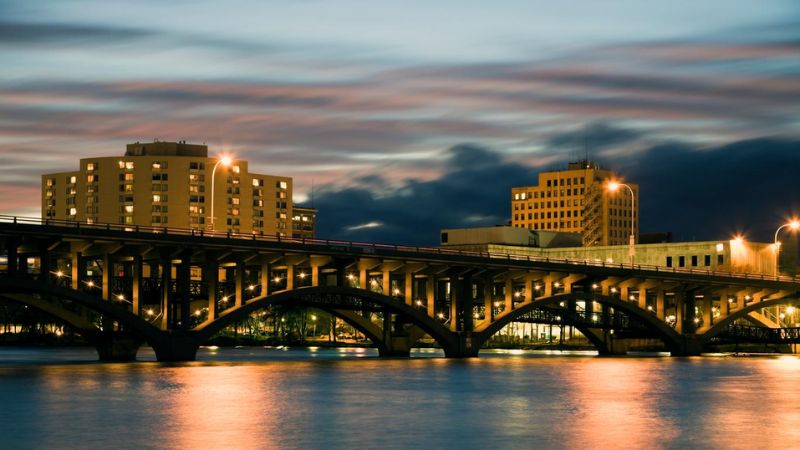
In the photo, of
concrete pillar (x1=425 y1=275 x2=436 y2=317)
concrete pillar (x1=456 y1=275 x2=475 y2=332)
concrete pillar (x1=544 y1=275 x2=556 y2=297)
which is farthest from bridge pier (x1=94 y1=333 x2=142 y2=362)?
concrete pillar (x1=544 y1=275 x2=556 y2=297)

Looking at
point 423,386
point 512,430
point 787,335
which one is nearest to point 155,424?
point 512,430

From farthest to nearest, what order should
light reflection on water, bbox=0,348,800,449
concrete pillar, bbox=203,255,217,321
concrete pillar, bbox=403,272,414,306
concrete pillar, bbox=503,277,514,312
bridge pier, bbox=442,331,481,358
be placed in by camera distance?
concrete pillar, bbox=503,277,514,312
bridge pier, bbox=442,331,481,358
concrete pillar, bbox=403,272,414,306
concrete pillar, bbox=203,255,217,321
light reflection on water, bbox=0,348,800,449

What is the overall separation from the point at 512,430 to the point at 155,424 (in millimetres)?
13407

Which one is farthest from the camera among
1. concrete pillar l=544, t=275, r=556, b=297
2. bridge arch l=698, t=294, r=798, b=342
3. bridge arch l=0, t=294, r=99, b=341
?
bridge arch l=698, t=294, r=798, b=342

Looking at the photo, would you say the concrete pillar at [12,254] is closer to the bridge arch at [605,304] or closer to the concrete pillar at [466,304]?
the concrete pillar at [466,304]

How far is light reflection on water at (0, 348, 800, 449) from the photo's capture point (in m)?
47.4

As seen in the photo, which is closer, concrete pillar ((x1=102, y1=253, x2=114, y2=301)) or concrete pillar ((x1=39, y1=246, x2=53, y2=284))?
concrete pillar ((x1=39, y1=246, x2=53, y2=284))

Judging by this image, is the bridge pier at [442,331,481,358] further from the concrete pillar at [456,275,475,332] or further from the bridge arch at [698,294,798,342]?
the bridge arch at [698,294,798,342]

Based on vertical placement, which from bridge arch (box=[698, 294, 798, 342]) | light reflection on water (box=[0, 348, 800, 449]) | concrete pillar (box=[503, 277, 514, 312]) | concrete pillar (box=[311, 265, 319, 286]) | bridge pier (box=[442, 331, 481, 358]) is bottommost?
light reflection on water (box=[0, 348, 800, 449])

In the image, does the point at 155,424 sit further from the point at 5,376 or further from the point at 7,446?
the point at 5,376

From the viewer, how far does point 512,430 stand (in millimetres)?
51312

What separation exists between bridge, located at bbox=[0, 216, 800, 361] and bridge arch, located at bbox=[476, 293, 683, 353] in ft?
0.54

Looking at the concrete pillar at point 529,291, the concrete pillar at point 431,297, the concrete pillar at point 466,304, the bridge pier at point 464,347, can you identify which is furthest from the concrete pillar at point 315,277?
the concrete pillar at point 529,291

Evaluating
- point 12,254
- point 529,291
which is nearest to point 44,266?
point 12,254
